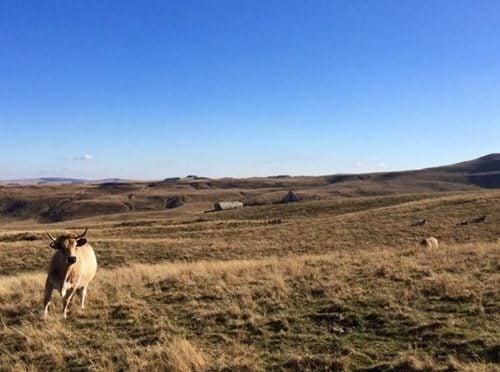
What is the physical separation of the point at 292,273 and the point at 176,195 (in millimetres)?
138600

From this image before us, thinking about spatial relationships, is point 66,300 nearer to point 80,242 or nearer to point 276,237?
point 80,242

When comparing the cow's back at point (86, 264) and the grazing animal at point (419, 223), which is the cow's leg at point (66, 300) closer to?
the cow's back at point (86, 264)

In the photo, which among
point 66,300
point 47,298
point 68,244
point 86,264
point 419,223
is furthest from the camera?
point 419,223

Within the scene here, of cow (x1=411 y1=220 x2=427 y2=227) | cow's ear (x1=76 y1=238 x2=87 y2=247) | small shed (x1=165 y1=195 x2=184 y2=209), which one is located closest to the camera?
cow's ear (x1=76 y1=238 x2=87 y2=247)

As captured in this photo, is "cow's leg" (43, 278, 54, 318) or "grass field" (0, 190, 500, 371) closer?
"grass field" (0, 190, 500, 371)

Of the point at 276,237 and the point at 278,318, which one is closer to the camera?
the point at 278,318

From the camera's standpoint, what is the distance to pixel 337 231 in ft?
135

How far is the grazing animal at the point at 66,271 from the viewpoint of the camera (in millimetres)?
12096

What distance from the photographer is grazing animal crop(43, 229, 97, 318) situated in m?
12.1

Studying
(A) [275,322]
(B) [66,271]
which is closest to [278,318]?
(A) [275,322]

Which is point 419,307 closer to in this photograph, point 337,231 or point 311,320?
point 311,320

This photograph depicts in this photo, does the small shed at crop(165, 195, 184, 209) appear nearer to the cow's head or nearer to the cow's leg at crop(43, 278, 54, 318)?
the cow's head

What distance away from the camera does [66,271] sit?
40.4ft

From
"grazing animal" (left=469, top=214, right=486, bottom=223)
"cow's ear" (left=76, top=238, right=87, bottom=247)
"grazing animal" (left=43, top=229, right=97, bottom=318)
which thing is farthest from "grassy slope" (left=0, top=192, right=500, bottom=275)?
"cow's ear" (left=76, top=238, right=87, bottom=247)
